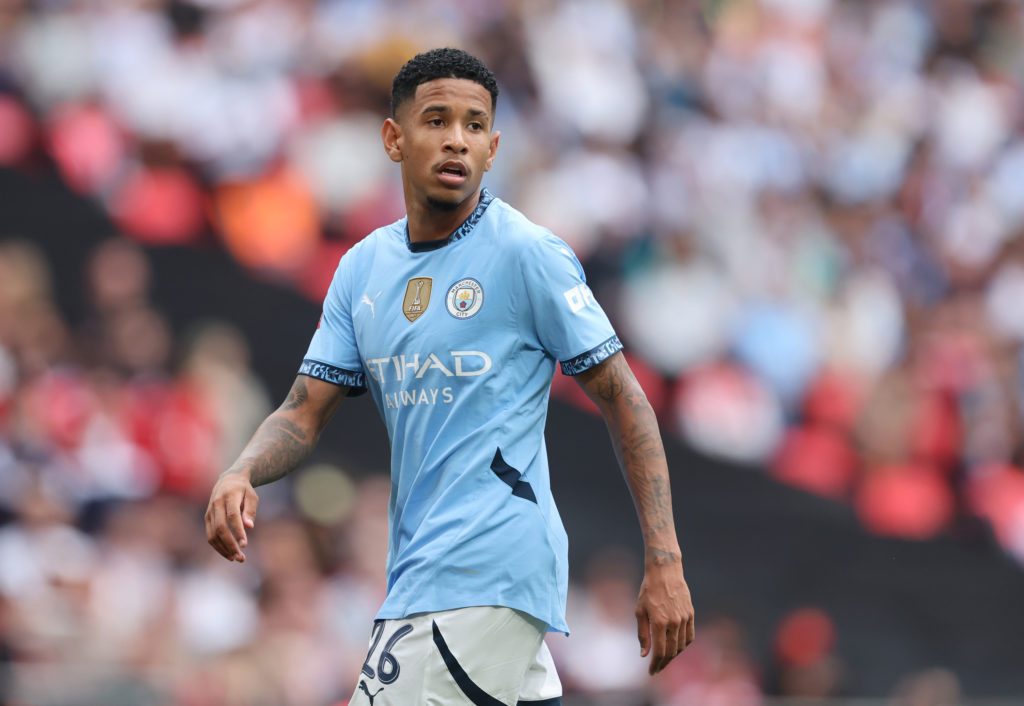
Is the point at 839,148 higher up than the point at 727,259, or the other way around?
the point at 839,148

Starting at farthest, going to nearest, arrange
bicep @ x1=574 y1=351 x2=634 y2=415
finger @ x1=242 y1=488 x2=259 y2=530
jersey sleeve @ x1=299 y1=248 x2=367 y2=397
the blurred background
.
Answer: the blurred background, jersey sleeve @ x1=299 y1=248 x2=367 y2=397, bicep @ x1=574 y1=351 x2=634 y2=415, finger @ x1=242 y1=488 x2=259 y2=530

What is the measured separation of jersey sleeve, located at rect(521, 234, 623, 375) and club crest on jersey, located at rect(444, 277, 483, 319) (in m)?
0.13

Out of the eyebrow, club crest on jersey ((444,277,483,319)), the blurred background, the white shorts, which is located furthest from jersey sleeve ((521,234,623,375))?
the blurred background

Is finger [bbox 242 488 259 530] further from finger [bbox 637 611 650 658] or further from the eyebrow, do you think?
the eyebrow

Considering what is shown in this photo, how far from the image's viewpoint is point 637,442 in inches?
134

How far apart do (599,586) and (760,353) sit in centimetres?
268

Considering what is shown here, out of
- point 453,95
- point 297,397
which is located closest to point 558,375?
point 297,397

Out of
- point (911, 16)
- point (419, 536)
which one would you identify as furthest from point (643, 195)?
point (419, 536)

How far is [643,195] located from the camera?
10.9 meters

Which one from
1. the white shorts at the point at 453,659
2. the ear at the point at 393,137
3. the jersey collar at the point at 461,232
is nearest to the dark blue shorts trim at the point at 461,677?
the white shorts at the point at 453,659

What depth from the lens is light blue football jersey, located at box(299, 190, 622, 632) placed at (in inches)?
133

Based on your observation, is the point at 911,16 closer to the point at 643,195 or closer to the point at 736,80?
the point at 736,80

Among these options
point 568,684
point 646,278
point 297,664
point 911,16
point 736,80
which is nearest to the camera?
point 297,664

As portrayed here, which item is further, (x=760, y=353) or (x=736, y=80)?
(x=736, y=80)
